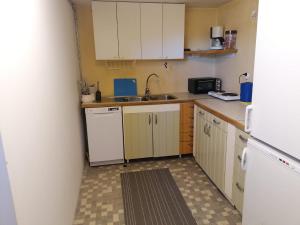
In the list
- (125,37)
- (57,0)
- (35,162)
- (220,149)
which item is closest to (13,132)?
(35,162)

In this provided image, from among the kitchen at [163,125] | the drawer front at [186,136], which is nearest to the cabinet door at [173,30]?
the kitchen at [163,125]

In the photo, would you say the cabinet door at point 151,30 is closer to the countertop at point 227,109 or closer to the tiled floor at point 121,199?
the countertop at point 227,109

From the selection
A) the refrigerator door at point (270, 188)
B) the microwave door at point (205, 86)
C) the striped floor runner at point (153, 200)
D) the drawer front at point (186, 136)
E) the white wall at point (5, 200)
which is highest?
the microwave door at point (205, 86)

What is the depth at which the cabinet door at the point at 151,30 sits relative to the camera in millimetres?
3189

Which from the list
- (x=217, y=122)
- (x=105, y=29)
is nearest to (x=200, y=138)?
(x=217, y=122)

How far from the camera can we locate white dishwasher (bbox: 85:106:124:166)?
312 cm

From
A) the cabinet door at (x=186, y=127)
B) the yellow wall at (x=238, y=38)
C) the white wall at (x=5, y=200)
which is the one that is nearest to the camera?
the white wall at (x=5, y=200)

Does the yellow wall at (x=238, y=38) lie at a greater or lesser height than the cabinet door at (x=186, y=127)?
greater

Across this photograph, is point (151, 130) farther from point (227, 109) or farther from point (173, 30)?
point (173, 30)

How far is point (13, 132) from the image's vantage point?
3.33ft

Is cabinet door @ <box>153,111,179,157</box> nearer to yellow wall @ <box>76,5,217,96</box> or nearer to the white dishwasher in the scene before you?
the white dishwasher

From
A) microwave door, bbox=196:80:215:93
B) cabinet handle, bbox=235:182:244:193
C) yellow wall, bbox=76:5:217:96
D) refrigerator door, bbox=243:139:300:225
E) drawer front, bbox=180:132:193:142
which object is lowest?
cabinet handle, bbox=235:182:244:193

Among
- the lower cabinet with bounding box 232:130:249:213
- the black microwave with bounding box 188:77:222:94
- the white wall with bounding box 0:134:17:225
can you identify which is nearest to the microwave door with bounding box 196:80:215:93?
the black microwave with bounding box 188:77:222:94

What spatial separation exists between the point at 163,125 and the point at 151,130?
7.4 inches
